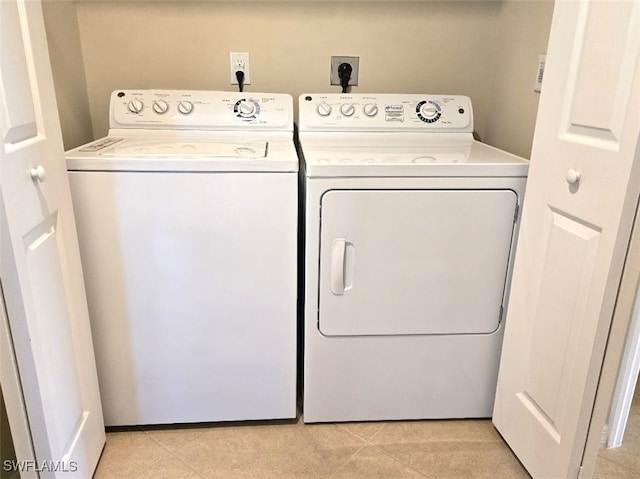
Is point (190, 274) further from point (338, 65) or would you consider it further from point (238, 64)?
point (338, 65)

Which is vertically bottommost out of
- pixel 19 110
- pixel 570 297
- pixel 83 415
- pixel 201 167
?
pixel 83 415

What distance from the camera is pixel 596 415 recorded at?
4.05 feet

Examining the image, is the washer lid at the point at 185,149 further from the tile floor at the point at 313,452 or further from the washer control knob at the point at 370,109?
the tile floor at the point at 313,452

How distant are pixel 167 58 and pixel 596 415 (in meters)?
1.89

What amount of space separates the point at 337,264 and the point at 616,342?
29.2 inches

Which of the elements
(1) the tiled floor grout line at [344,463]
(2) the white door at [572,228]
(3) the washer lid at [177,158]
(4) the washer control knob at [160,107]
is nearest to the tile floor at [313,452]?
(1) the tiled floor grout line at [344,463]

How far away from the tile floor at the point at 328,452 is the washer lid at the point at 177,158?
0.89 metres

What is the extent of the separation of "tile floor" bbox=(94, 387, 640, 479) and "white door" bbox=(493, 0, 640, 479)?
173 millimetres

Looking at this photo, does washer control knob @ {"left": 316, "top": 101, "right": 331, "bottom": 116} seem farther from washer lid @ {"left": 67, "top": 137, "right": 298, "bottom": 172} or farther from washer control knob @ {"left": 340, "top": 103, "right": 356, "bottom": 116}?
washer lid @ {"left": 67, "top": 137, "right": 298, "bottom": 172}

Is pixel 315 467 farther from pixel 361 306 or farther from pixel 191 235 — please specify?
pixel 191 235

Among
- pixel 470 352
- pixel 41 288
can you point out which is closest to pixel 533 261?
pixel 470 352

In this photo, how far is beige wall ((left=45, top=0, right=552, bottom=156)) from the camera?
1.95 m

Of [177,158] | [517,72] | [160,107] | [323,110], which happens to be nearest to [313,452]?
[177,158]

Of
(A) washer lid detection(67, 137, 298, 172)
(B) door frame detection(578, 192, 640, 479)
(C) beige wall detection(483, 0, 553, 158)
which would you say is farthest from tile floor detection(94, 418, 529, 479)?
(C) beige wall detection(483, 0, 553, 158)
